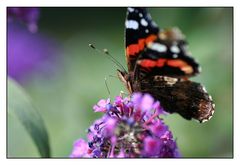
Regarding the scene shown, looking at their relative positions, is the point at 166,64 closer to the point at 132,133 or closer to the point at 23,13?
the point at 132,133

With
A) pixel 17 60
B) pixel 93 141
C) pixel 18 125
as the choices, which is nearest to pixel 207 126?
pixel 18 125

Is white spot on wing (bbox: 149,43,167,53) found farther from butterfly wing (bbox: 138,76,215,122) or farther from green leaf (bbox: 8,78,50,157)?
green leaf (bbox: 8,78,50,157)

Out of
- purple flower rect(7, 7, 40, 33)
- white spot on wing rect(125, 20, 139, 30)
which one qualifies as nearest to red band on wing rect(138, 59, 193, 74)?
white spot on wing rect(125, 20, 139, 30)

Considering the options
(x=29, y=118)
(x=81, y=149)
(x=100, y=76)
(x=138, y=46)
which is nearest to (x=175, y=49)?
(x=138, y=46)

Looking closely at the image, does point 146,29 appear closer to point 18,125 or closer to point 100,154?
point 100,154
